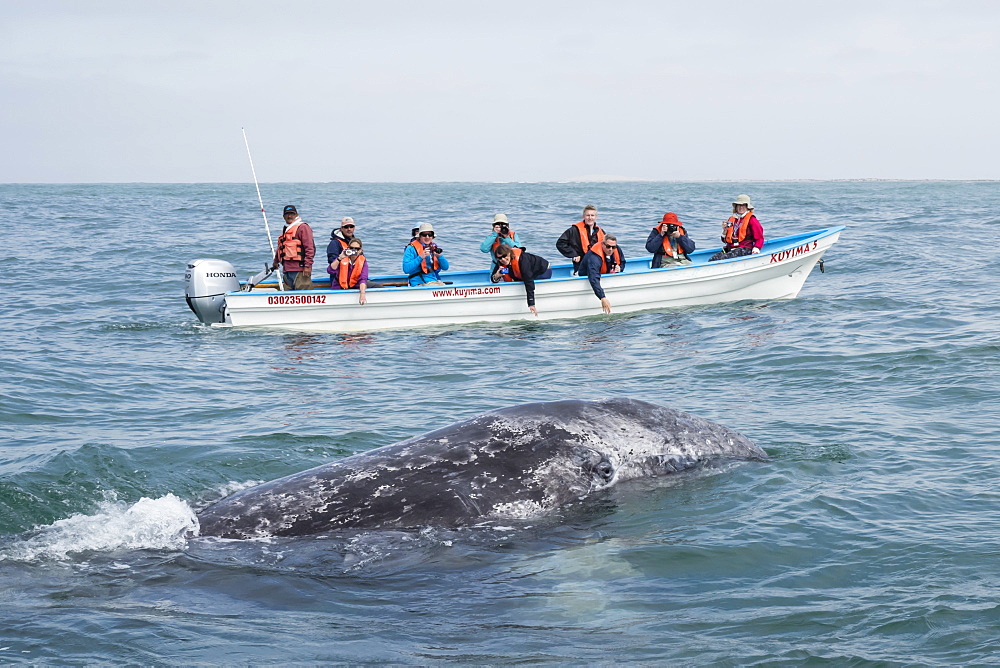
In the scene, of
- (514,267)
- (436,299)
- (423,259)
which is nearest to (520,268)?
(514,267)

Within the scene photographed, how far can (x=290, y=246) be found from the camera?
19688 mm

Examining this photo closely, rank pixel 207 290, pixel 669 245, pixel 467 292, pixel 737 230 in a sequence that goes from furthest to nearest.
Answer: pixel 737 230
pixel 669 245
pixel 467 292
pixel 207 290

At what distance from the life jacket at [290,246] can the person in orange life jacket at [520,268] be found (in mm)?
3892

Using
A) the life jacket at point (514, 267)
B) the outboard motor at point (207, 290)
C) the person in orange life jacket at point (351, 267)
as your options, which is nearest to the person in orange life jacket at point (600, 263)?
the life jacket at point (514, 267)

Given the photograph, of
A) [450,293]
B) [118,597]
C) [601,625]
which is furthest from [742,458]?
[450,293]

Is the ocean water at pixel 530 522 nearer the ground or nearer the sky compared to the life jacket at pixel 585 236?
nearer the ground

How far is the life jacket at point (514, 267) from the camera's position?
19375 millimetres

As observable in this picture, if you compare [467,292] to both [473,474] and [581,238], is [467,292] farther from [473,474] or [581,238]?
[473,474]

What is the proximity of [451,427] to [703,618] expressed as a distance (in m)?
2.36

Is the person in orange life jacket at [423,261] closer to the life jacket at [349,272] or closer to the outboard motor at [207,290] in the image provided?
the life jacket at [349,272]

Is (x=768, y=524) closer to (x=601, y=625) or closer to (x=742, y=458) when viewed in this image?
(x=742, y=458)

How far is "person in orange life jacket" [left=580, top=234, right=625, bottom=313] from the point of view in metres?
19.1

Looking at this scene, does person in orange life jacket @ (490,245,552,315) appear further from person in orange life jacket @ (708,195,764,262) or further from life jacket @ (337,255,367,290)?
person in orange life jacket @ (708,195,764,262)

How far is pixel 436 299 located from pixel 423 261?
104cm
